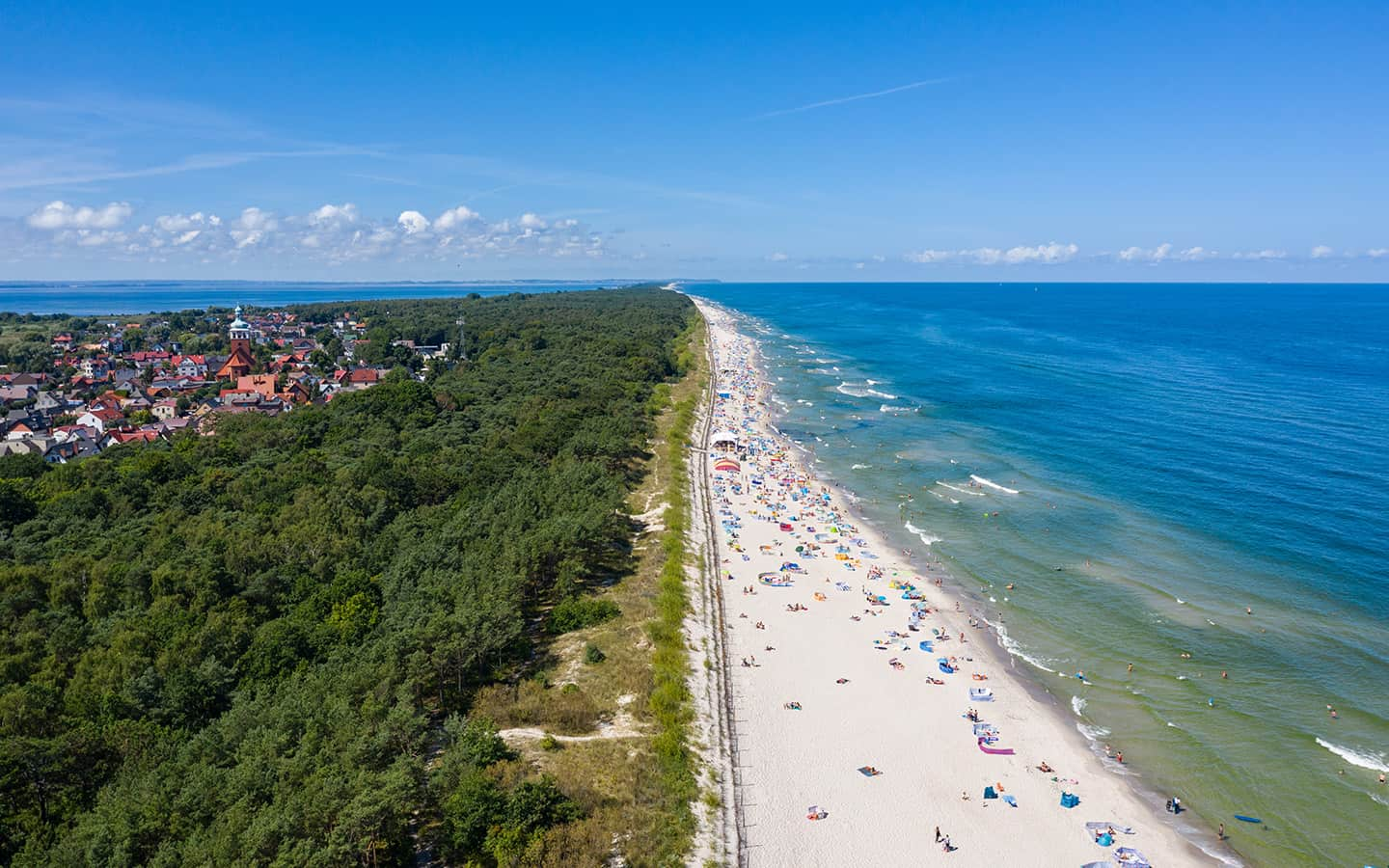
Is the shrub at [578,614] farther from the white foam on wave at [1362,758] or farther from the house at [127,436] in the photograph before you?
the house at [127,436]

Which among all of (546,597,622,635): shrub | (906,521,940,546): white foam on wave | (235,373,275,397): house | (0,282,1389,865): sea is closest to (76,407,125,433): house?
(235,373,275,397): house

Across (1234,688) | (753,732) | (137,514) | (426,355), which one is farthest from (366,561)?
(426,355)

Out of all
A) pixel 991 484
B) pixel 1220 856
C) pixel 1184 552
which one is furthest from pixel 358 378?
pixel 1220 856

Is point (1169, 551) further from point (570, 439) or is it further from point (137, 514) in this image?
point (137, 514)

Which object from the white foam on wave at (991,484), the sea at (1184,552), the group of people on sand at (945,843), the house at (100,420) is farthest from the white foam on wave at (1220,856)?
the house at (100,420)

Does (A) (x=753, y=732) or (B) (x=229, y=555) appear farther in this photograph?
(B) (x=229, y=555)

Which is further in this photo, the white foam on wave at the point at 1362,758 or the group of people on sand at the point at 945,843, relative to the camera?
the white foam on wave at the point at 1362,758
